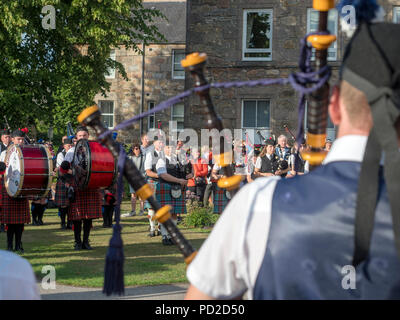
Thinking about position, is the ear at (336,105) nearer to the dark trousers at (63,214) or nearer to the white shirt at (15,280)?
the white shirt at (15,280)

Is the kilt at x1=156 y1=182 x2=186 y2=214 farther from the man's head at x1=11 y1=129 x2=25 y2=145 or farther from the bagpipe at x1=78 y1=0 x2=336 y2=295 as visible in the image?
the bagpipe at x1=78 y1=0 x2=336 y2=295

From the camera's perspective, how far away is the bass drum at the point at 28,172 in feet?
25.4

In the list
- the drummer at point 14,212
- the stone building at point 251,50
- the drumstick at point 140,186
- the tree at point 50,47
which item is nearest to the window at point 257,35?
the stone building at point 251,50

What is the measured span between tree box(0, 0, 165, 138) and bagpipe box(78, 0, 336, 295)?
15132mm

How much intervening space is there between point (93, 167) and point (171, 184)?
2060 mm

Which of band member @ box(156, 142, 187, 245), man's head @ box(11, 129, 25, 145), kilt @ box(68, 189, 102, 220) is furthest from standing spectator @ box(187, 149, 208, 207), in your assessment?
man's head @ box(11, 129, 25, 145)

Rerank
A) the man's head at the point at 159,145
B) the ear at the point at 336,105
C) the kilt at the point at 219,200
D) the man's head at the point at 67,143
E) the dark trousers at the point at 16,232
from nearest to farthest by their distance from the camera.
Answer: the ear at the point at 336,105
the dark trousers at the point at 16,232
the man's head at the point at 159,145
the man's head at the point at 67,143
the kilt at the point at 219,200

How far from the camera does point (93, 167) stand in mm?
8000

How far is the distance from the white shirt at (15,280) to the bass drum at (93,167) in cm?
658

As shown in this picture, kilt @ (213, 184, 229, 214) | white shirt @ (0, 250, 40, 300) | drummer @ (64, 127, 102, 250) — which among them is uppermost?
white shirt @ (0, 250, 40, 300)

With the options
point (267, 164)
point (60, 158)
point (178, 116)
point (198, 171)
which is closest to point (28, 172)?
point (60, 158)

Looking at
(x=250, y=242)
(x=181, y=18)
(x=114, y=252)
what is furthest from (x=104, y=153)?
(x=181, y=18)

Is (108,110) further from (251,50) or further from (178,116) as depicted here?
(251,50)

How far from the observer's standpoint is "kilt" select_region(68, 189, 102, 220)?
8438 mm
